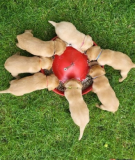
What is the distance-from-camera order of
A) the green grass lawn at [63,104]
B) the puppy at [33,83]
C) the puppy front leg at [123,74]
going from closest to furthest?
the puppy at [33,83] → the puppy front leg at [123,74] → the green grass lawn at [63,104]

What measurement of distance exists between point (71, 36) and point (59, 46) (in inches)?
8.1

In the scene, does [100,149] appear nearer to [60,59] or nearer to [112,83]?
[112,83]

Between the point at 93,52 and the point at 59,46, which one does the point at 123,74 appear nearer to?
the point at 93,52

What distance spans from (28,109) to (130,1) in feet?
7.15

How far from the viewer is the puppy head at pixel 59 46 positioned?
332 cm

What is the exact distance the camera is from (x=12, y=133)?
152 inches

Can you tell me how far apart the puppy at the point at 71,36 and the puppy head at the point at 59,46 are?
0.07 m

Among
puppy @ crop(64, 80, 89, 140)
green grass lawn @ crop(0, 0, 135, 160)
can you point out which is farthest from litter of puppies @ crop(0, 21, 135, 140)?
green grass lawn @ crop(0, 0, 135, 160)

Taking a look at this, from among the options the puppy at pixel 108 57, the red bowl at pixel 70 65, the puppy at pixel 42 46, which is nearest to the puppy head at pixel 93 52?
the puppy at pixel 108 57

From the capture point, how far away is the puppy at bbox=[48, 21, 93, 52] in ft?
10.6

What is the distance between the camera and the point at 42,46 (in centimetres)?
327

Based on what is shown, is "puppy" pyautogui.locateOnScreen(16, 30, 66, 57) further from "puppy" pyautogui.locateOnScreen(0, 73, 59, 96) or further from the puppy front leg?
the puppy front leg

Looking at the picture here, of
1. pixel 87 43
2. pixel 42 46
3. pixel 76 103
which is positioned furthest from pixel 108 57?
pixel 42 46

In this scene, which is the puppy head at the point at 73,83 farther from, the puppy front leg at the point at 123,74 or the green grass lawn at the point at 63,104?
the puppy front leg at the point at 123,74
